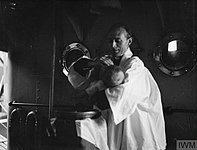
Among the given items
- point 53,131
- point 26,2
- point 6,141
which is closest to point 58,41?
point 26,2

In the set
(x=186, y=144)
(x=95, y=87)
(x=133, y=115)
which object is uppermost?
(x=95, y=87)

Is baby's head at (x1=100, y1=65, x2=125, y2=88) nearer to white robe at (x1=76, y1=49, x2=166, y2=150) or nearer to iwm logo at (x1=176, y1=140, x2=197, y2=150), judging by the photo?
white robe at (x1=76, y1=49, x2=166, y2=150)

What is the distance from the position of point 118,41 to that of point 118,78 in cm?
14

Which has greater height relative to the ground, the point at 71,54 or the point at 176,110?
the point at 71,54

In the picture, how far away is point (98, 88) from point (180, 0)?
1.40ft

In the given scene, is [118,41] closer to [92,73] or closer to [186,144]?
[92,73]

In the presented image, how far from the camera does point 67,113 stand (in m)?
1.03

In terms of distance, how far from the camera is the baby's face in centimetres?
100

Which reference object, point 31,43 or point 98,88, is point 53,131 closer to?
point 98,88

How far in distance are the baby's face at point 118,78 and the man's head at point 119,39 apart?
7cm

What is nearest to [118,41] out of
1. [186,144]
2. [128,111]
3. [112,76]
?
[112,76]

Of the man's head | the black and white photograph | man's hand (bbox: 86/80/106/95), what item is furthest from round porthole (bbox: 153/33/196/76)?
man's hand (bbox: 86/80/106/95)

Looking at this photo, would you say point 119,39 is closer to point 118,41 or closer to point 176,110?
point 118,41

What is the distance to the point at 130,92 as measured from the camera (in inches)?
39.1
